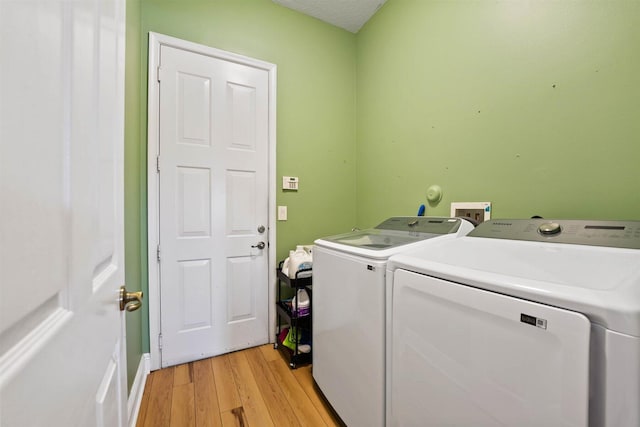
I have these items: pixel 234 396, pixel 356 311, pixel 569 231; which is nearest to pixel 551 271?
pixel 569 231

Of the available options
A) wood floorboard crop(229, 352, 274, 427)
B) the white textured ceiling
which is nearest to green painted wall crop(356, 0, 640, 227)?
the white textured ceiling

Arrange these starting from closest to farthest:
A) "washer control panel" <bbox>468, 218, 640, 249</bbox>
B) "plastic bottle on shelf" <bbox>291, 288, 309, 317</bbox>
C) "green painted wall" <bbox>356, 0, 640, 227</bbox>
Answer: "washer control panel" <bbox>468, 218, 640, 249</bbox> → "green painted wall" <bbox>356, 0, 640, 227</bbox> → "plastic bottle on shelf" <bbox>291, 288, 309, 317</bbox>

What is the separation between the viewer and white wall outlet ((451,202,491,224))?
4.43ft

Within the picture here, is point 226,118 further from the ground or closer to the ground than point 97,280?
further from the ground

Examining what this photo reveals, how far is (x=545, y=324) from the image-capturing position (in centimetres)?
53

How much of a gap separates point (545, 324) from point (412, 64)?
1.82m

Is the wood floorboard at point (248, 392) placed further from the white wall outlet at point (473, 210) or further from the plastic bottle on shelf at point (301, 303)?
the white wall outlet at point (473, 210)

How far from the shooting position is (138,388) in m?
1.43

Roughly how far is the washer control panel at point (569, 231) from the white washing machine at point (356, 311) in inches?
6.6

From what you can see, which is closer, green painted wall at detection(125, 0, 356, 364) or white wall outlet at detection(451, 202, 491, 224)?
white wall outlet at detection(451, 202, 491, 224)

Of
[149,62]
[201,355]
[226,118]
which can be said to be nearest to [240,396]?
[201,355]

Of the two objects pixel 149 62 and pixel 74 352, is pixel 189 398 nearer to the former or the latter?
pixel 74 352

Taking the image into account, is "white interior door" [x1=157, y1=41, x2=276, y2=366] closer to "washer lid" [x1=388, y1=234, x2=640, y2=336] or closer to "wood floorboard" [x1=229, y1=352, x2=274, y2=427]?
"wood floorboard" [x1=229, y1=352, x2=274, y2=427]

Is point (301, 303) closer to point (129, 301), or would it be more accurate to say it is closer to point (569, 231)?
point (129, 301)
